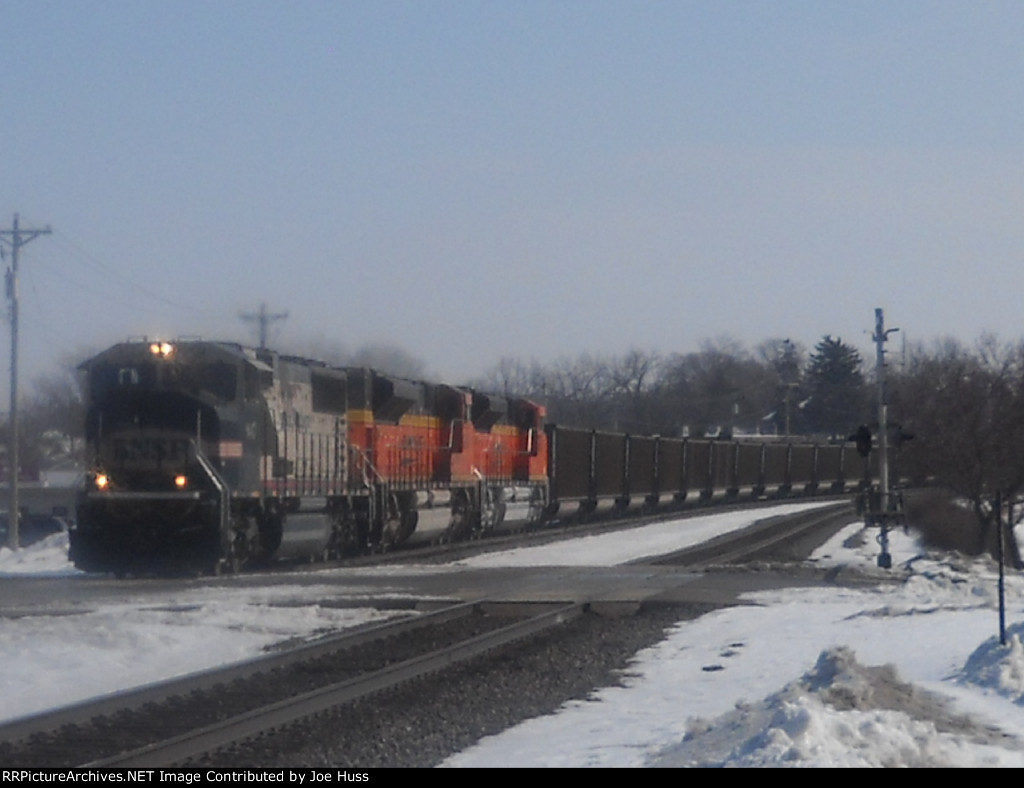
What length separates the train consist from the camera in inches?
872

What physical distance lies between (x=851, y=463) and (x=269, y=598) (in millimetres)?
60895

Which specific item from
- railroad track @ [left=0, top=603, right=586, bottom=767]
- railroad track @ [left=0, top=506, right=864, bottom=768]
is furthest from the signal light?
railroad track @ [left=0, top=603, right=586, bottom=767]

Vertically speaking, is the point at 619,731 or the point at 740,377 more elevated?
the point at 740,377

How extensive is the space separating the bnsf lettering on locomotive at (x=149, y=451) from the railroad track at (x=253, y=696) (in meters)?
7.72

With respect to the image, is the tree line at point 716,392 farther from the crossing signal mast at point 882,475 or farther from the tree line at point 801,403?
the crossing signal mast at point 882,475

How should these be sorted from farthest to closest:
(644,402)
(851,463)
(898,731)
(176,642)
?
1. (644,402)
2. (851,463)
3. (176,642)
4. (898,731)

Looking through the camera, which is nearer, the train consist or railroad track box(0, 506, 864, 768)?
railroad track box(0, 506, 864, 768)

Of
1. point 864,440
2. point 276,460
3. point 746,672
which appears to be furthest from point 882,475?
point 746,672

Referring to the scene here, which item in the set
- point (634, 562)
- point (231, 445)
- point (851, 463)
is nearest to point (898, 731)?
point (231, 445)

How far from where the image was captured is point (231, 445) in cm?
2258

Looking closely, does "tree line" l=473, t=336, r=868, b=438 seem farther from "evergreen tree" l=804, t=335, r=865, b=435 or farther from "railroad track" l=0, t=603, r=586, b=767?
"railroad track" l=0, t=603, r=586, b=767

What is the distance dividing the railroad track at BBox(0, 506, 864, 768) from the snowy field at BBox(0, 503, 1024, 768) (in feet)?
3.09

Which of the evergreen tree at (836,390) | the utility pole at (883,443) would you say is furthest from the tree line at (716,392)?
the utility pole at (883,443)

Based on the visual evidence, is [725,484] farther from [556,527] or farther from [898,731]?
[898,731]
